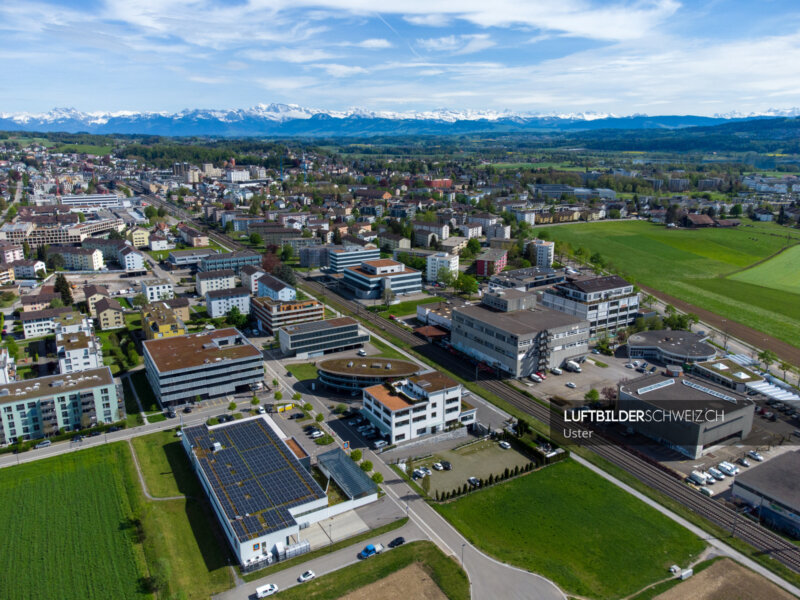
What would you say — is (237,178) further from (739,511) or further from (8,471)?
(739,511)

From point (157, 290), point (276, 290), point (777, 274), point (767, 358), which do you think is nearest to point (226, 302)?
point (276, 290)

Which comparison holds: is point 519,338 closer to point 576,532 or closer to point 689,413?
point 689,413

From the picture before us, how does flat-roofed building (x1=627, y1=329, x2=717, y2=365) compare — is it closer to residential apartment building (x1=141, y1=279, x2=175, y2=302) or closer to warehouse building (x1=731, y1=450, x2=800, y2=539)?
warehouse building (x1=731, y1=450, x2=800, y2=539)

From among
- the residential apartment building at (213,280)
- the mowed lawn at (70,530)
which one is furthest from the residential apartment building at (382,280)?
the mowed lawn at (70,530)

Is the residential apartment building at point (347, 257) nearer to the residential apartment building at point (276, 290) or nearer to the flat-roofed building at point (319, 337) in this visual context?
the residential apartment building at point (276, 290)

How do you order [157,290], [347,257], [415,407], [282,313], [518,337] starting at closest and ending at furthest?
[415,407] → [518,337] → [282,313] → [157,290] → [347,257]

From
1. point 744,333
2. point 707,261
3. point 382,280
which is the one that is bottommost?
point 744,333
